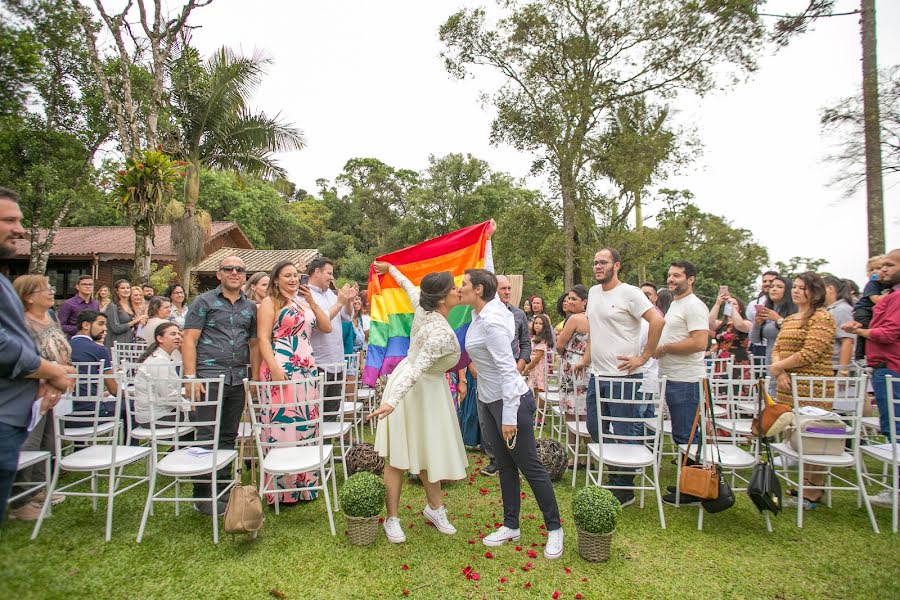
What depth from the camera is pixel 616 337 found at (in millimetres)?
4484

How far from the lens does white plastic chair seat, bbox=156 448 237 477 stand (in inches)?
144

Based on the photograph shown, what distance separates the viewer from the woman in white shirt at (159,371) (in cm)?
447

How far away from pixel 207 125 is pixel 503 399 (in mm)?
17977

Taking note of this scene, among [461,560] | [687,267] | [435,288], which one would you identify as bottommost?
[461,560]

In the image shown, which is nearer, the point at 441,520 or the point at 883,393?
the point at 441,520

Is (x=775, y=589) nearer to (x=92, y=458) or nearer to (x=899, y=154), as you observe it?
(x=92, y=458)

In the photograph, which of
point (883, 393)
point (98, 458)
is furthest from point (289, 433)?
point (883, 393)

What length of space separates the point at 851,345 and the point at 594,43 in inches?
512

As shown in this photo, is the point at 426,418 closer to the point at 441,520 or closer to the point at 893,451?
the point at 441,520

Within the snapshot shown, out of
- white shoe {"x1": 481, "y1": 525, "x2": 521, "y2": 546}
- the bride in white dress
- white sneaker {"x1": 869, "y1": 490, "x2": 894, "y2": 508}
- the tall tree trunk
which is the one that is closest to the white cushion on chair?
white sneaker {"x1": 869, "y1": 490, "x2": 894, "y2": 508}

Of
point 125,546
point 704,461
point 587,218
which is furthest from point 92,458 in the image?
point 587,218

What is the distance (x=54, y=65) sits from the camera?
14.8m

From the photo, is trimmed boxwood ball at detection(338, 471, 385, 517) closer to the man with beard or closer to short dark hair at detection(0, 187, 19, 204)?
the man with beard

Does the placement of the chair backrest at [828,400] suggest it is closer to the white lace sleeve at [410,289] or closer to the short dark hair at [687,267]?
the short dark hair at [687,267]
